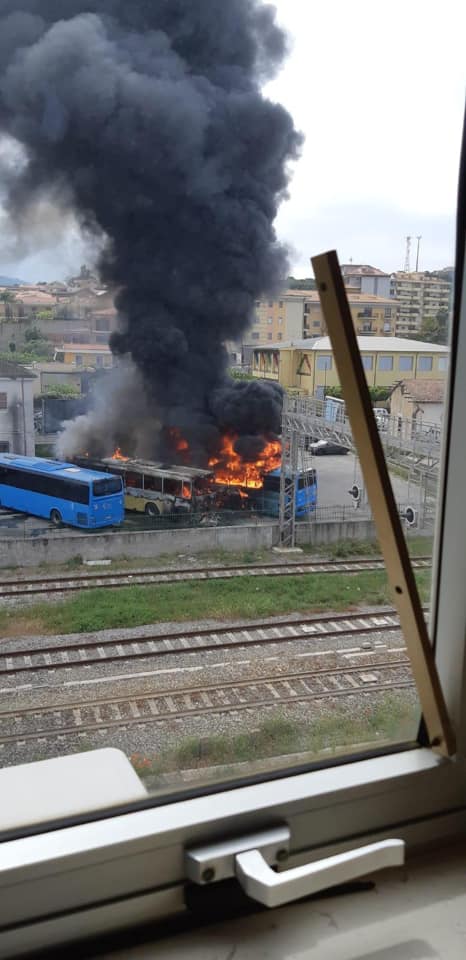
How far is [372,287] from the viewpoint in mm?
1013

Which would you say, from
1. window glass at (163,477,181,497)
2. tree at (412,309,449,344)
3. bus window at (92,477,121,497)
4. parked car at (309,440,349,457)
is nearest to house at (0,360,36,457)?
bus window at (92,477,121,497)

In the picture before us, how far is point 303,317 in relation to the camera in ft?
3.37

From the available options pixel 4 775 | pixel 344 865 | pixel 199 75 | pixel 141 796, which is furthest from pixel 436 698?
pixel 199 75

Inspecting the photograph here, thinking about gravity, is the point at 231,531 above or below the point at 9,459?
below

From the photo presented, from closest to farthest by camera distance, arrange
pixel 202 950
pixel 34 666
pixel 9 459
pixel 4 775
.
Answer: pixel 202 950, pixel 4 775, pixel 34 666, pixel 9 459

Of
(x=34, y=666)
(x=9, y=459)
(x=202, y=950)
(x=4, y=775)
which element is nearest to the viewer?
(x=202, y=950)

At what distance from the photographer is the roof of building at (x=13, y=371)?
3.07 feet

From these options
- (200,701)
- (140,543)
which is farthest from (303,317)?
(200,701)

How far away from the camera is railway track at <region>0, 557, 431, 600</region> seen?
1001 mm

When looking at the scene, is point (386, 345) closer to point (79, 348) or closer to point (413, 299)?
point (413, 299)

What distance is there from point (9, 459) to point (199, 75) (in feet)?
2.12

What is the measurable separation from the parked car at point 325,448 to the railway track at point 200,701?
337 mm

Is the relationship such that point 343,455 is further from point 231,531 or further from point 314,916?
point 314,916

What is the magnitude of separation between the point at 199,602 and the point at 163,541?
0.12m
